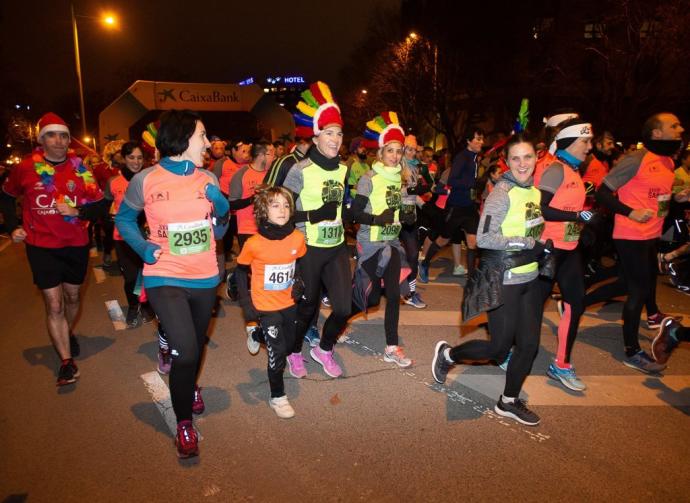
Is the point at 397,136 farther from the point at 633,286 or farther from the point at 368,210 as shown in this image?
the point at 633,286

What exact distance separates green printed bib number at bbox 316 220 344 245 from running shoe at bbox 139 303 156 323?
2.76 m

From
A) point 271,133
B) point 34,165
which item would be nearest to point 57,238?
point 34,165

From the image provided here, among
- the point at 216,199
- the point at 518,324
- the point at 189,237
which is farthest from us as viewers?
the point at 518,324

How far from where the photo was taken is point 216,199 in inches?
142

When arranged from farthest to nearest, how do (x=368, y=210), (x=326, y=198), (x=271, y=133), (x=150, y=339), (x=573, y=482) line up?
(x=271, y=133), (x=150, y=339), (x=368, y=210), (x=326, y=198), (x=573, y=482)

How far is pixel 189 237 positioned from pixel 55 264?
1.97 meters

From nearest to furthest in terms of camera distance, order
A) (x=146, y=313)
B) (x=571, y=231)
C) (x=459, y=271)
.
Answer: (x=571, y=231), (x=146, y=313), (x=459, y=271)

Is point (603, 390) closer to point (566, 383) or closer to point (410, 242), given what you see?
point (566, 383)

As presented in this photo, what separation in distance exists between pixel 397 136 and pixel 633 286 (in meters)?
2.76

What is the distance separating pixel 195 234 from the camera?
345 centimetres

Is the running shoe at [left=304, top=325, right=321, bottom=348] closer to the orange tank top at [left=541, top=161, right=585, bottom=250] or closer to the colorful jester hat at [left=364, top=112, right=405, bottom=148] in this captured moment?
the colorful jester hat at [left=364, top=112, right=405, bottom=148]

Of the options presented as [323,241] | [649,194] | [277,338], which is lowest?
[277,338]

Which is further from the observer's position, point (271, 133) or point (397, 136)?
point (271, 133)

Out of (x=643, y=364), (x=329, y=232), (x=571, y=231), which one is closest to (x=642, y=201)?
(x=571, y=231)
